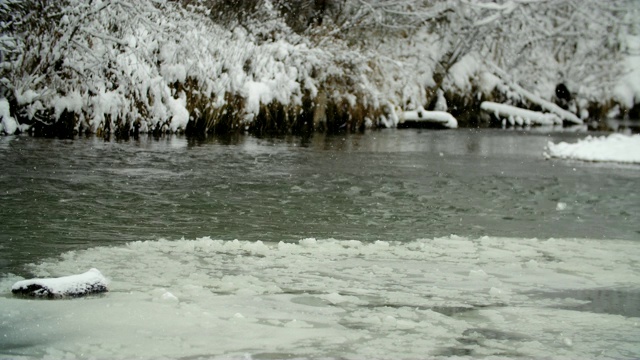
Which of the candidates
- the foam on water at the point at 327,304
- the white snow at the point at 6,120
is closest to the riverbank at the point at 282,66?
the white snow at the point at 6,120

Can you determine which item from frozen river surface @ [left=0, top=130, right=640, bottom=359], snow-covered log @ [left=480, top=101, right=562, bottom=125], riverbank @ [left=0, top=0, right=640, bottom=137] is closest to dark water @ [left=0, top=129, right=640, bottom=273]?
frozen river surface @ [left=0, top=130, right=640, bottom=359]

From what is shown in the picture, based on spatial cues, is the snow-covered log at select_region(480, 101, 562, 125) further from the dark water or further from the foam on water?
the foam on water

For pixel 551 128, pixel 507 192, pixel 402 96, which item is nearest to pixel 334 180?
pixel 507 192

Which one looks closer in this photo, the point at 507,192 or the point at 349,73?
the point at 507,192

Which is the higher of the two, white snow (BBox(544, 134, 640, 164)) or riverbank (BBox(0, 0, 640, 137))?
riverbank (BBox(0, 0, 640, 137))

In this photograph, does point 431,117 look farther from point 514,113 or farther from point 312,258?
point 312,258

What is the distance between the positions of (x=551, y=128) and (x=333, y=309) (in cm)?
2233

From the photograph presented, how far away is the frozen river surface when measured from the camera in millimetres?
4113

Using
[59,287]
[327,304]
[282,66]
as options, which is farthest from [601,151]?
[59,287]

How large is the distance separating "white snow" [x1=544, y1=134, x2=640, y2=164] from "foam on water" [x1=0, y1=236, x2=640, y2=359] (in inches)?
366

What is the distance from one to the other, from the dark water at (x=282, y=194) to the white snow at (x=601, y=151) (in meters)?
0.73

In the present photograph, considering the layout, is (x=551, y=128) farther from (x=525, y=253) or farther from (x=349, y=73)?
(x=525, y=253)

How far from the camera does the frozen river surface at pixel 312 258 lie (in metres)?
4.11

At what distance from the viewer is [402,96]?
23.4 meters
